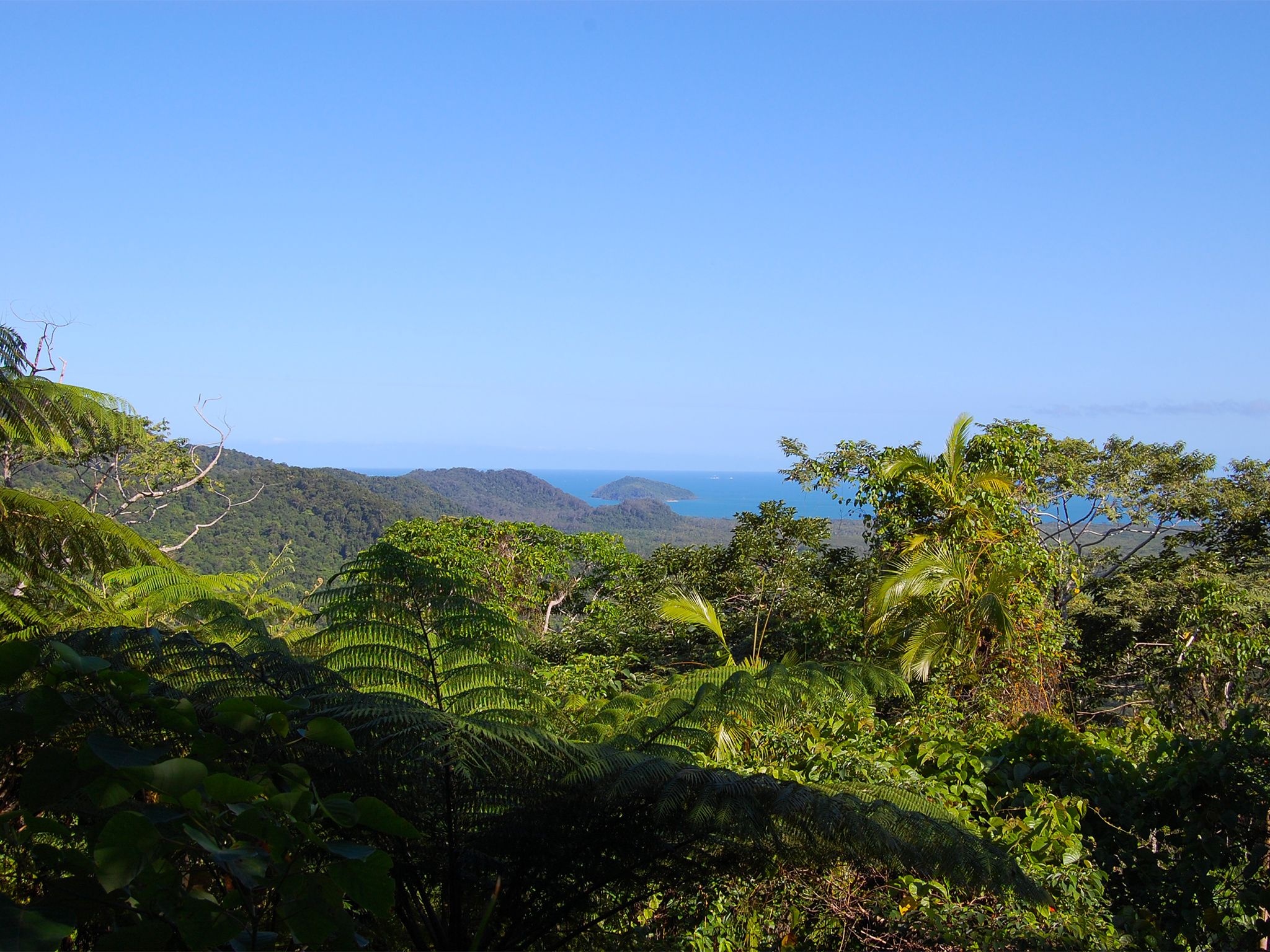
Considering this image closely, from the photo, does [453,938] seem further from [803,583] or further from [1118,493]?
[1118,493]

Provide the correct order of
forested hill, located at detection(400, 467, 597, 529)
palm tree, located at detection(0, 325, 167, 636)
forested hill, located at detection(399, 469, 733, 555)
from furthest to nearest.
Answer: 1. forested hill, located at detection(400, 467, 597, 529)
2. forested hill, located at detection(399, 469, 733, 555)
3. palm tree, located at detection(0, 325, 167, 636)

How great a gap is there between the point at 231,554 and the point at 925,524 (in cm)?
2033

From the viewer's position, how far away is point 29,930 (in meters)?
0.85

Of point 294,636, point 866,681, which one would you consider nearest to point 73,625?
point 294,636

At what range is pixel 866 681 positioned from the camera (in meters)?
3.97

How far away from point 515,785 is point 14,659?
6.35 ft

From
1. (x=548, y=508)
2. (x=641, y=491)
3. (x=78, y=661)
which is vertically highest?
(x=78, y=661)

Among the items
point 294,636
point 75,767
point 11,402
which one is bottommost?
point 294,636

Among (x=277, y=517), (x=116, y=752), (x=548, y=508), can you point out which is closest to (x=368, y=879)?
(x=116, y=752)

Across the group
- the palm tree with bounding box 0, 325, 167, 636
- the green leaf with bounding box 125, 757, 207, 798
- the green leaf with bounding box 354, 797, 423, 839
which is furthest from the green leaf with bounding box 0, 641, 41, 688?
the palm tree with bounding box 0, 325, 167, 636

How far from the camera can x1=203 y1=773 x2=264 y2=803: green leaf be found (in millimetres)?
899

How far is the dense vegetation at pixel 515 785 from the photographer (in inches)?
38.1

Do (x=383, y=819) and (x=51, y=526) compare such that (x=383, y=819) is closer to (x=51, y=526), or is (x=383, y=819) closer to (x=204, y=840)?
(x=204, y=840)

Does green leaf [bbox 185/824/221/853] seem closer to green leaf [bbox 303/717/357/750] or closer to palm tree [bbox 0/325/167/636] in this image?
green leaf [bbox 303/717/357/750]
